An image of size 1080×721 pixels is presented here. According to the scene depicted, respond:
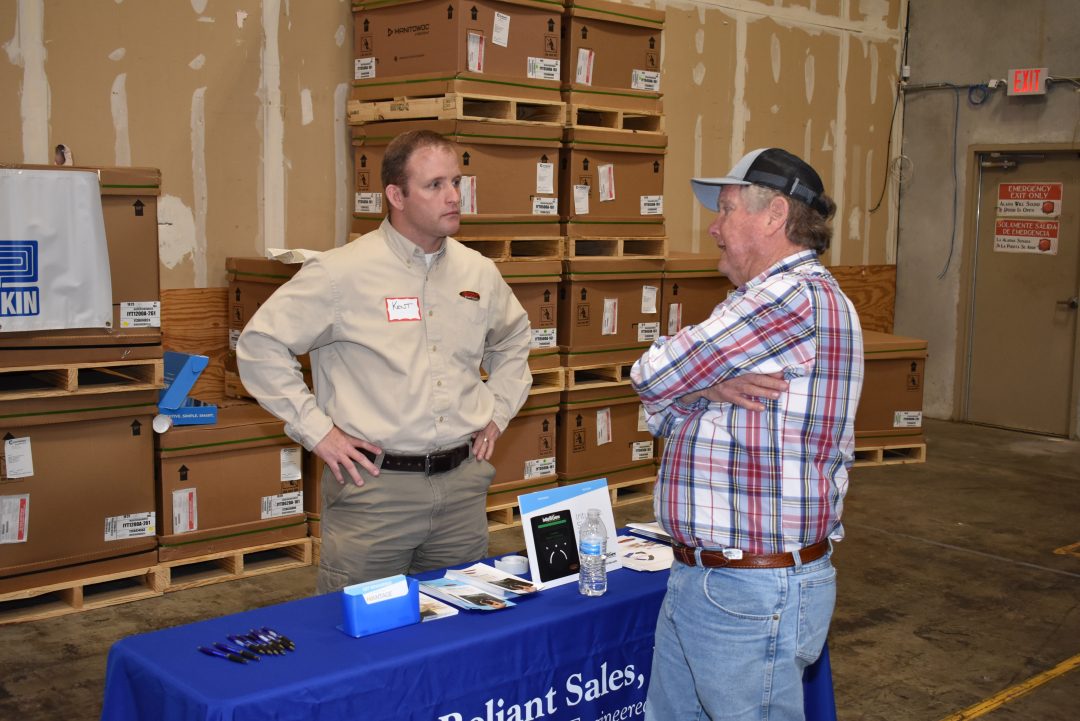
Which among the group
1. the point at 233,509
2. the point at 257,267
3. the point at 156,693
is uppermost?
the point at 257,267

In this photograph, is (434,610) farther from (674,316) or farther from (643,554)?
(674,316)

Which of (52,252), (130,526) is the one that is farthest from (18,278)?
(130,526)

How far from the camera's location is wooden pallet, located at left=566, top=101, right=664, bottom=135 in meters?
6.53

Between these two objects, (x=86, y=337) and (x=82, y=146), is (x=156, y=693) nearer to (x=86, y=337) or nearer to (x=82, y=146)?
(x=86, y=337)

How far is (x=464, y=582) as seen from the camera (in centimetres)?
316

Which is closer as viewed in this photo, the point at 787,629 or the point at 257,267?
the point at 787,629

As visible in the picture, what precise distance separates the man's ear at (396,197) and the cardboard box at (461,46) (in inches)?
105

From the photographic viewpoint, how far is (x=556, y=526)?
315 cm

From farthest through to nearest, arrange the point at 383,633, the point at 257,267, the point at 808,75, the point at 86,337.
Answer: the point at 808,75, the point at 257,267, the point at 86,337, the point at 383,633

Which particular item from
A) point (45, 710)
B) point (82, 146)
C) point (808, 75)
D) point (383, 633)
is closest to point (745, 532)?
point (383, 633)

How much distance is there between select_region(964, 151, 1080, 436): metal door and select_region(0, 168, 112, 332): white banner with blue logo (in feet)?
26.5

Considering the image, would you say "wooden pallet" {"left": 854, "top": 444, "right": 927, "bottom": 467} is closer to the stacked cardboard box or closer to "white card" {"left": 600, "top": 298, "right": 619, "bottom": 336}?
"white card" {"left": 600, "top": 298, "right": 619, "bottom": 336}

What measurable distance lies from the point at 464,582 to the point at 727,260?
122cm

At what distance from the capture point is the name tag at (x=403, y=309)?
3424mm
